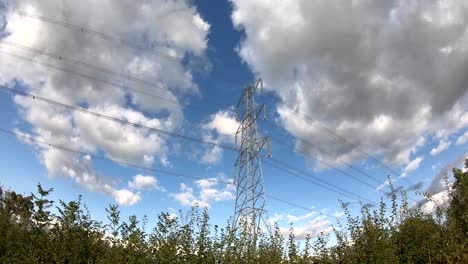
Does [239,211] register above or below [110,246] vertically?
above

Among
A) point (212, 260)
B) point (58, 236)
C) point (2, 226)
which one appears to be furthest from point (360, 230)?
point (2, 226)

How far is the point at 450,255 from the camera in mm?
11828

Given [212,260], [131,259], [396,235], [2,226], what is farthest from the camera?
[396,235]

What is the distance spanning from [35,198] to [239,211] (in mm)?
19227

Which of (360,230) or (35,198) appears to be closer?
(35,198)

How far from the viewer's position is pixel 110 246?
34.1ft

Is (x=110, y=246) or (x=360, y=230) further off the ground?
(x=360, y=230)

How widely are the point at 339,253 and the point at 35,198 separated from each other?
420 inches

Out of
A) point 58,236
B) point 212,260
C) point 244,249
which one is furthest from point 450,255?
point 58,236

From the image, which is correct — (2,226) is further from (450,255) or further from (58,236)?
(450,255)

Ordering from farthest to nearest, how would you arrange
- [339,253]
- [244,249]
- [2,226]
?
[2,226]
[339,253]
[244,249]

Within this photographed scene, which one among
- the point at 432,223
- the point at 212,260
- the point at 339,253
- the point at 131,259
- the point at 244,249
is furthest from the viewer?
the point at 432,223

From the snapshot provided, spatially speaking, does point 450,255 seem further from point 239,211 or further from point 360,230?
point 239,211

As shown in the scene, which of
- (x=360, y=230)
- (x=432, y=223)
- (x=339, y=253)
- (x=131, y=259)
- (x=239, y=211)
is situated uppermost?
(x=239, y=211)
